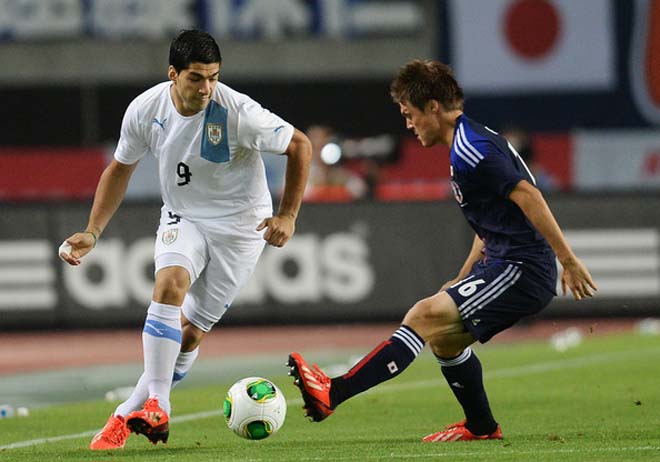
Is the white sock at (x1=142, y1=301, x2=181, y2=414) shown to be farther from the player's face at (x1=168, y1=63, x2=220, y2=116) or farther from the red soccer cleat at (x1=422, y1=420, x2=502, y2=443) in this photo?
the red soccer cleat at (x1=422, y1=420, x2=502, y2=443)

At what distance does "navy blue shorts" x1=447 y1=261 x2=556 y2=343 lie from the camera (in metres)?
7.98

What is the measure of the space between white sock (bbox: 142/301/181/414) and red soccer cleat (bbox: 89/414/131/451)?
22cm

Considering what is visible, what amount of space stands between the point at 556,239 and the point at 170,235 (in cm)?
218

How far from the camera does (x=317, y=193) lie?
19.0m

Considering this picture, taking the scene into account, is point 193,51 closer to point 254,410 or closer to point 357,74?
point 254,410

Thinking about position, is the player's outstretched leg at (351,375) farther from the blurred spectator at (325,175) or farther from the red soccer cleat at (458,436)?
the blurred spectator at (325,175)

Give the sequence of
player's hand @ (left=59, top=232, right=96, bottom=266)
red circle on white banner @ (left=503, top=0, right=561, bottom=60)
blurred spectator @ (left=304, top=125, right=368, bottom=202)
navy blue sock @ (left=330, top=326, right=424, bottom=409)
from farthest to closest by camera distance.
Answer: red circle on white banner @ (left=503, top=0, right=561, bottom=60)
blurred spectator @ (left=304, top=125, right=368, bottom=202)
player's hand @ (left=59, top=232, right=96, bottom=266)
navy blue sock @ (left=330, top=326, right=424, bottom=409)

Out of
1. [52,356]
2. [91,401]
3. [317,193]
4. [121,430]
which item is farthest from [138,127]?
[317,193]

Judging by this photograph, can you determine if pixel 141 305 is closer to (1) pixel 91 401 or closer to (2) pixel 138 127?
(1) pixel 91 401

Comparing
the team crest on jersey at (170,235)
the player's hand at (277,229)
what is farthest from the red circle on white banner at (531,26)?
the player's hand at (277,229)

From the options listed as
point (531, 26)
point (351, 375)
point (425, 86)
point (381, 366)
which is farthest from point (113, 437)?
point (531, 26)

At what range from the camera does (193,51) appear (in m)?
8.18

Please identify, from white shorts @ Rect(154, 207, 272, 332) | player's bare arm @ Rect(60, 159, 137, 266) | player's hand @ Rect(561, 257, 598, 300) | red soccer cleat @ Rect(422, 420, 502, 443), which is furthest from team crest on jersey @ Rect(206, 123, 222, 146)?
player's hand @ Rect(561, 257, 598, 300)

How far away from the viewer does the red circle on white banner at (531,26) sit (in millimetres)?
26156
